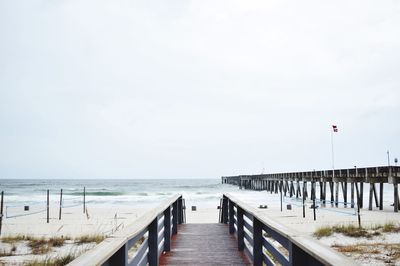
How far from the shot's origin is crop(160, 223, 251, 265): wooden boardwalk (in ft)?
20.9

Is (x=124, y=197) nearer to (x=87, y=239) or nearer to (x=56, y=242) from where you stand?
(x=87, y=239)

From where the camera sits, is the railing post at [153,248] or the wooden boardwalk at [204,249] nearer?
the railing post at [153,248]

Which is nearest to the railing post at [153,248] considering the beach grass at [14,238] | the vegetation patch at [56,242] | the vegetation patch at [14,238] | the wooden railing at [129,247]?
the wooden railing at [129,247]

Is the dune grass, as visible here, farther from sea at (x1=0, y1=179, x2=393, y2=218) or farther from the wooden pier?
sea at (x1=0, y1=179, x2=393, y2=218)

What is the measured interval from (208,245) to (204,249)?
457 millimetres

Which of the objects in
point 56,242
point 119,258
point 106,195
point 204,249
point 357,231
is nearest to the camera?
point 119,258

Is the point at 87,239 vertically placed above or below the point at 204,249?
below

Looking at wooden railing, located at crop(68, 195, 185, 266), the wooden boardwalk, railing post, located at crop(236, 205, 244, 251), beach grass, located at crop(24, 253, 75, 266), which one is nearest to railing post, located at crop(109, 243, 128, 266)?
wooden railing, located at crop(68, 195, 185, 266)

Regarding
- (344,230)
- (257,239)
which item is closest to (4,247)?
(257,239)

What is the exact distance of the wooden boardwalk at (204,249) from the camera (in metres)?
6.37

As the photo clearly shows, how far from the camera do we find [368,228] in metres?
13.6

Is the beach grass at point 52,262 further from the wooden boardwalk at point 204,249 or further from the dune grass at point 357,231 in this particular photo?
the dune grass at point 357,231

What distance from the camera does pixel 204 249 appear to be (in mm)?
7406

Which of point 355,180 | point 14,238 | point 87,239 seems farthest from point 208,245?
point 355,180
